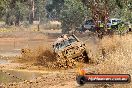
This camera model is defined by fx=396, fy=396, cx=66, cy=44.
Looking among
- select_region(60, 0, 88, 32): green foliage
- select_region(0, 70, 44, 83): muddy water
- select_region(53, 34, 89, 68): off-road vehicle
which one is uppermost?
select_region(53, 34, 89, 68): off-road vehicle

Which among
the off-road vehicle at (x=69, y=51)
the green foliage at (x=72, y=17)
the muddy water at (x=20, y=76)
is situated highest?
the off-road vehicle at (x=69, y=51)

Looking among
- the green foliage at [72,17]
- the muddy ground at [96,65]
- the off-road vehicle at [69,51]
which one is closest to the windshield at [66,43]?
the off-road vehicle at [69,51]

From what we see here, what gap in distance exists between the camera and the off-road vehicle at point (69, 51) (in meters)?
22.0

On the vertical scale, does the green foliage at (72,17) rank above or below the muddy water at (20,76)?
below

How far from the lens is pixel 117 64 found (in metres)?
11.6

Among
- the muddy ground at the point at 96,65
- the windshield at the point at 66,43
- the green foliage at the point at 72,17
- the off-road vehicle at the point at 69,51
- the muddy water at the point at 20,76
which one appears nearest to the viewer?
the muddy ground at the point at 96,65

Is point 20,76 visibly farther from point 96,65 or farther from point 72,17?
point 72,17

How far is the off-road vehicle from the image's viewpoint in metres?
22.0

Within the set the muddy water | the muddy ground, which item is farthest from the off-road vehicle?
the muddy water

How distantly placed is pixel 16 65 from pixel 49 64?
→ 2536 mm

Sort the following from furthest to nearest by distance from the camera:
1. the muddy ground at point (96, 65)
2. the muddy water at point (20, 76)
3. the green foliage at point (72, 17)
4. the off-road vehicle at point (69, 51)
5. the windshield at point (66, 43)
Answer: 1. the green foliage at point (72, 17)
2. the windshield at point (66, 43)
3. the off-road vehicle at point (69, 51)
4. the muddy water at point (20, 76)
5. the muddy ground at point (96, 65)

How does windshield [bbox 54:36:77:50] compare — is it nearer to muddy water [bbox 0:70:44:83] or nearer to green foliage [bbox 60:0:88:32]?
muddy water [bbox 0:70:44:83]

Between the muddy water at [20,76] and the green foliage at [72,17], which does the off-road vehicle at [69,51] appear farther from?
the green foliage at [72,17]

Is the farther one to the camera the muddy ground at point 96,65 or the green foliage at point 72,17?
the green foliage at point 72,17
